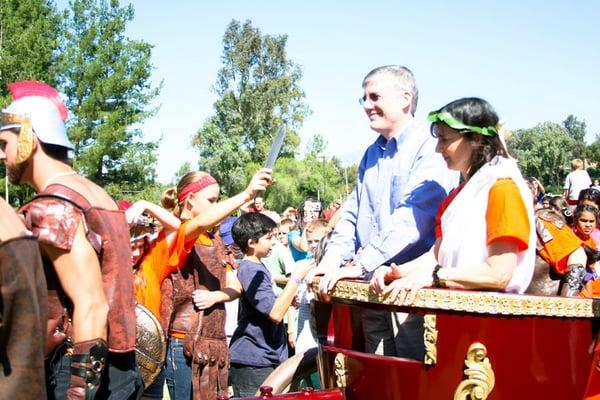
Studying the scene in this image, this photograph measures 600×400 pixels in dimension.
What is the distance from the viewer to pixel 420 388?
2959 millimetres

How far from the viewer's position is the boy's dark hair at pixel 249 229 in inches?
200

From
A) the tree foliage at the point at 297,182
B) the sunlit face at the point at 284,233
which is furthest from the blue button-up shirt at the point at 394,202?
the tree foliage at the point at 297,182

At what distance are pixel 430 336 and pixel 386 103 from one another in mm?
1228

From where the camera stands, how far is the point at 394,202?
3695mm

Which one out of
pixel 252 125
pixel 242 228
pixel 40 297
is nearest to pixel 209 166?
pixel 252 125

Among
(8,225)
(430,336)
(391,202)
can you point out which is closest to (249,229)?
(391,202)

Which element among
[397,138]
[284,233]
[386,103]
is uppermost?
[386,103]

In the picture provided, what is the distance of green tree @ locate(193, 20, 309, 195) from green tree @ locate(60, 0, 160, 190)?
13.2 metres

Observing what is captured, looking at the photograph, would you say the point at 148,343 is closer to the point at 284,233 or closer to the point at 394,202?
the point at 394,202

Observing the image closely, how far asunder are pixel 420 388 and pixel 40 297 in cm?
145

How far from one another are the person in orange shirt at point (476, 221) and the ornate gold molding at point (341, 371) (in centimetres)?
38

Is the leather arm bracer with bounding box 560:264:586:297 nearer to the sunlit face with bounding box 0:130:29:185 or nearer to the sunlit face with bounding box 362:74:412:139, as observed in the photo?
the sunlit face with bounding box 362:74:412:139

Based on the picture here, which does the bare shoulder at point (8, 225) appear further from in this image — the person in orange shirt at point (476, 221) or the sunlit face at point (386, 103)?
the sunlit face at point (386, 103)

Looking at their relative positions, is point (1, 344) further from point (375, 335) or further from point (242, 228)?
point (242, 228)
